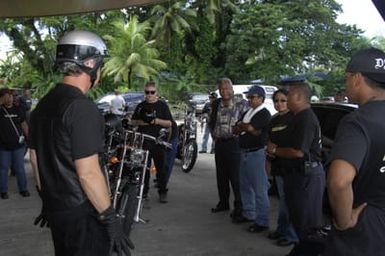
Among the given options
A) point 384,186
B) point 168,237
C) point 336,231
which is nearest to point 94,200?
point 336,231

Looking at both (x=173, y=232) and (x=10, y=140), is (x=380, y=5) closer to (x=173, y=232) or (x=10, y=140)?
(x=173, y=232)

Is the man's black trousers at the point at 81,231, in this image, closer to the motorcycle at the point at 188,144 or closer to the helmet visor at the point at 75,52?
the helmet visor at the point at 75,52

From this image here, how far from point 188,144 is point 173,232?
503 centimetres

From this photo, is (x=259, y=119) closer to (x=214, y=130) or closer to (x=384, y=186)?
(x=214, y=130)

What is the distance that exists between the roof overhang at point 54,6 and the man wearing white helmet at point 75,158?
17.9 ft

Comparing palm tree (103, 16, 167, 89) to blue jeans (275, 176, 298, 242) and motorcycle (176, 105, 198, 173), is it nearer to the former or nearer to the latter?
motorcycle (176, 105, 198, 173)

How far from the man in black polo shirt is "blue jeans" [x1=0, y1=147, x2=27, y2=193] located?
4.82 metres

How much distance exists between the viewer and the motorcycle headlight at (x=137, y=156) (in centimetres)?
585

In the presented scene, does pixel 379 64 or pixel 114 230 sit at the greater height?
pixel 379 64

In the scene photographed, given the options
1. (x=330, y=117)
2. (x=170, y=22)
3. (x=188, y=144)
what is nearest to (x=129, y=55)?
(x=170, y=22)

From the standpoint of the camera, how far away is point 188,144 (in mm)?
11188

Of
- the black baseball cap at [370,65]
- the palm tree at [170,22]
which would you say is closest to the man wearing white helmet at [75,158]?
the black baseball cap at [370,65]

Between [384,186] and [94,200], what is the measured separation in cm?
145

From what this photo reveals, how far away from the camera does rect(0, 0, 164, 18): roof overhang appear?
8344 mm
